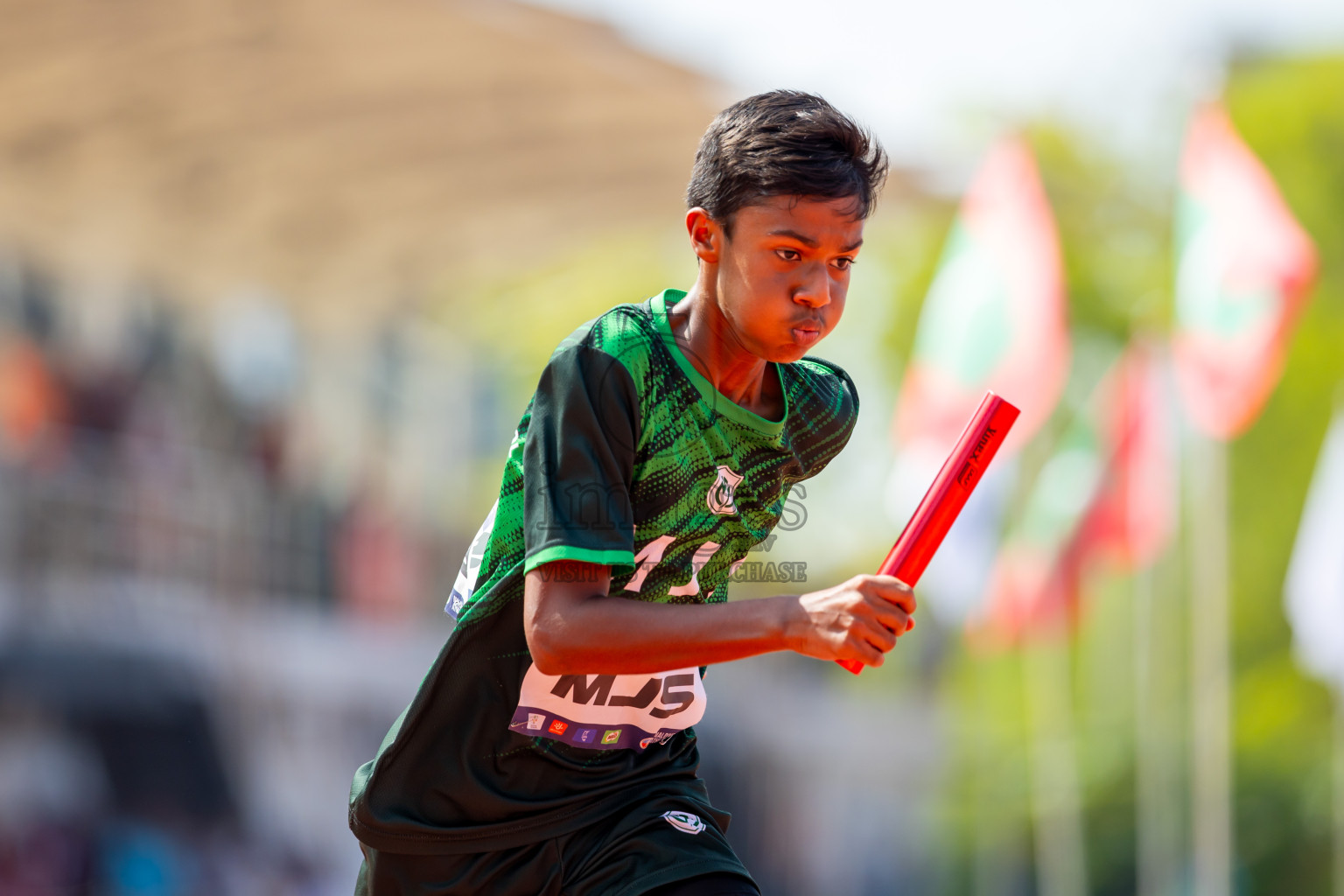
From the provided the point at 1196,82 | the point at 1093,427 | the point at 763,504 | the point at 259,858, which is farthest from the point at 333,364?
the point at 763,504

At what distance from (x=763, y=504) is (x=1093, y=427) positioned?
13394 mm

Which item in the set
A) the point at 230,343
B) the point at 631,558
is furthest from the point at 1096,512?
the point at 631,558

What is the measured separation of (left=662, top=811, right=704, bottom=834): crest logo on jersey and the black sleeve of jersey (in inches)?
21.1

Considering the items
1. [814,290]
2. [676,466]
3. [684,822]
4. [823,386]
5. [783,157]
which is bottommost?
[684,822]

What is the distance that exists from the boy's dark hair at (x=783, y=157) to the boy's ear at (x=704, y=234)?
0.04 ft

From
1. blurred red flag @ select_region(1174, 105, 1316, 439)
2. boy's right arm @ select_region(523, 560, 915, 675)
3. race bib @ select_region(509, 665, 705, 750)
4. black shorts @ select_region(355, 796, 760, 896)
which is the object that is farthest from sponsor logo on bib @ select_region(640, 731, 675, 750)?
blurred red flag @ select_region(1174, 105, 1316, 439)

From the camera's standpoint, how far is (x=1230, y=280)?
33.5ft

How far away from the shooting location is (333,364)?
60.9 ft

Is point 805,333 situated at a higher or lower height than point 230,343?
lower

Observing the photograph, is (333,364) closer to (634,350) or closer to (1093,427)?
(1093,427)

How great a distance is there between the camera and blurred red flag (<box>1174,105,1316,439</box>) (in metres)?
10.0

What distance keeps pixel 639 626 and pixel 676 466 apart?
367 mm

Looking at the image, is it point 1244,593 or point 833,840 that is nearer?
point 1244,593

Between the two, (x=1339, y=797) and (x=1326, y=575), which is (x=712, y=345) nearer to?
(x=1326, y=575)
